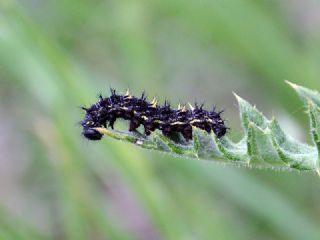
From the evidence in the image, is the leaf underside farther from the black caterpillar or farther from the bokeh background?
the bokeh background

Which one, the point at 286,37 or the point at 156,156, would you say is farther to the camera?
the point at 286,37

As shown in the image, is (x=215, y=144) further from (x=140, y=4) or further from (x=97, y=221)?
(x=140, y=4)

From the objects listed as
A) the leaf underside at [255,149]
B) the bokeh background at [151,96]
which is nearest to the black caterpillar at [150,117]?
the leaf underside at [255,149]

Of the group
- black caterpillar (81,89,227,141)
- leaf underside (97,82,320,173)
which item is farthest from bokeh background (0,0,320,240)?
leaf underside (97,82,320,173)

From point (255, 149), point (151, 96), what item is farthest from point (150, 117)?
point (151, 96)

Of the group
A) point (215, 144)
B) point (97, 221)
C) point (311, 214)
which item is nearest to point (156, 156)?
point (97, 221)
